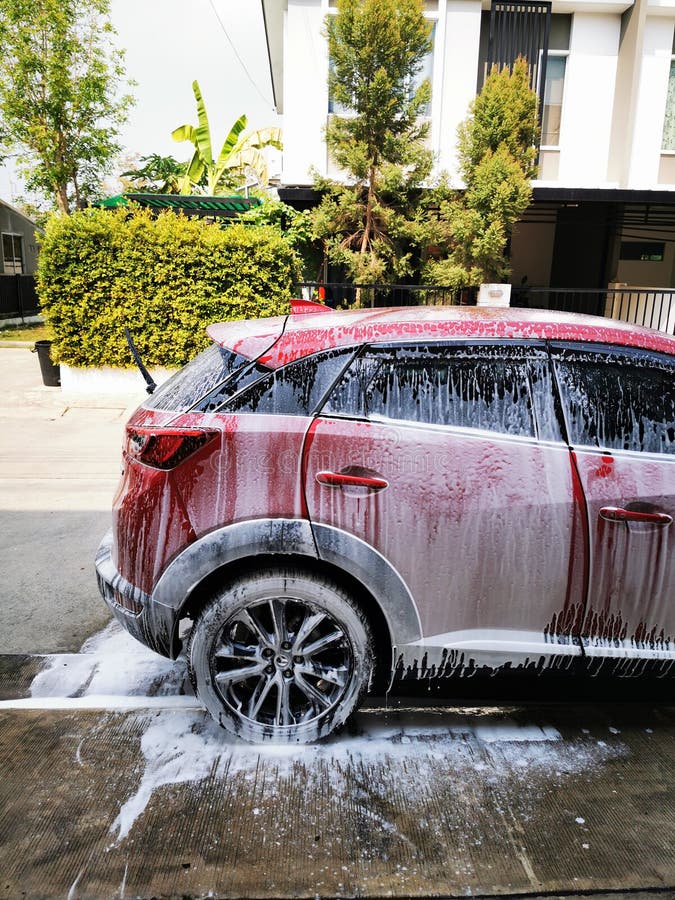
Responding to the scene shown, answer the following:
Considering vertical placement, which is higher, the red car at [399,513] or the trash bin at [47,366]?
the red car at [399,513]

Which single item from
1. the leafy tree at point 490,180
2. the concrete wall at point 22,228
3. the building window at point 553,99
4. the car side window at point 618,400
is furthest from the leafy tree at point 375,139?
the concrete wall at point 22,228

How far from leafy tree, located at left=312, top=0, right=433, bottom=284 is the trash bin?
4.86 m

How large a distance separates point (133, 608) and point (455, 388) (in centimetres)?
158

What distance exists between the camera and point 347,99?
11.2 meters

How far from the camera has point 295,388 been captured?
2771 millimetres

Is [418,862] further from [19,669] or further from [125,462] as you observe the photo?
[19,669]

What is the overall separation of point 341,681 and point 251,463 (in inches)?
37.5

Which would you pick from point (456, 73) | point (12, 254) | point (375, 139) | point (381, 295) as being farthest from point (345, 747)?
point (12, 254)

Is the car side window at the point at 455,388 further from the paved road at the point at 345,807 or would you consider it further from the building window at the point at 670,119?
the building window at the point at 670,119

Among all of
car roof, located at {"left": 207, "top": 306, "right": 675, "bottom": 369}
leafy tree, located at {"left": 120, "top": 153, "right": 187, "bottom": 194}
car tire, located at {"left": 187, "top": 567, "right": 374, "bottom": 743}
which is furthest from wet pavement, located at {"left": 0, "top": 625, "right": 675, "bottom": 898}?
leafy tree, located at {"left": 120, "top": 153, "right": 187, "bottom": 194}

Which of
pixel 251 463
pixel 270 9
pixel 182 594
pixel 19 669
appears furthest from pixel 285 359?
pixel 270 9

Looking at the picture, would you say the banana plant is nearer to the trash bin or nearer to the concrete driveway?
the trash bin

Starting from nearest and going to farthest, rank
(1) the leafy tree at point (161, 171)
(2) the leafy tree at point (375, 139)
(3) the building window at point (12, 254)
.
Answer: (2) the leafy tree at point (375, 139) → (1) the leafy tree at point (161, 171) → (3) the building window at point (12, 254)

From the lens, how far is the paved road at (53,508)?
13.3ft
